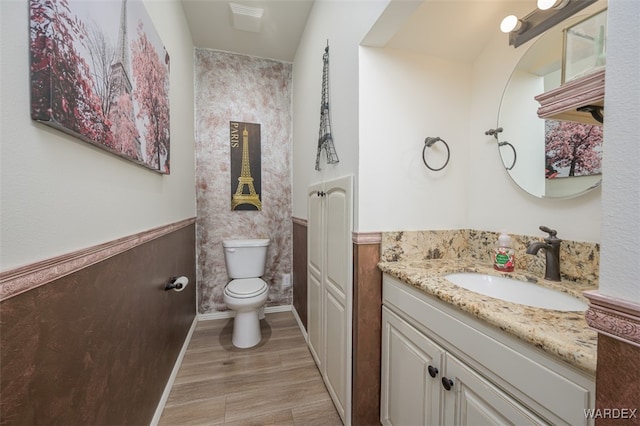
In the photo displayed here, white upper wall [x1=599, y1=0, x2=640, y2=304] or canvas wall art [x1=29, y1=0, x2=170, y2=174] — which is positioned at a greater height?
canvas wall art [x1=29, y1=0, x2=170, y2=174]

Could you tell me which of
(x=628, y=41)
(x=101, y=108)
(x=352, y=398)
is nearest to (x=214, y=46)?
(x=101, y=108)

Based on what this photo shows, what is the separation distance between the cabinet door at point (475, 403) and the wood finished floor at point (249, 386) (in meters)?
0.83

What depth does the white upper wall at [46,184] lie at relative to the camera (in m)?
0.50

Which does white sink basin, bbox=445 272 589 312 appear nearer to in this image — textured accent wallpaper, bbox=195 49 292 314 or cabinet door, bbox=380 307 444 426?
cabinet door, bbox=380 307 444 426

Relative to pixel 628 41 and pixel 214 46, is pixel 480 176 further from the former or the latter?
→ pixel 214 46

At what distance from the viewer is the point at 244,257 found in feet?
7.64

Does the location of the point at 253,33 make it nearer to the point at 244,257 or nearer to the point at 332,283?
the point at 244,257

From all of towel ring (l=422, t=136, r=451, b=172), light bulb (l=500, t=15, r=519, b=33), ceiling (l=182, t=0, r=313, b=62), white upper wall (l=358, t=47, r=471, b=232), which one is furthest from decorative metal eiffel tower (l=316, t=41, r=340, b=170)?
light bulb (l=500, t=15, r=519, b=33)

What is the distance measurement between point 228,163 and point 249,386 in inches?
75.9

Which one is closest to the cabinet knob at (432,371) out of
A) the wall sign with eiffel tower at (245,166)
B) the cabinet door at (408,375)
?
the cabinet door at (408,375)

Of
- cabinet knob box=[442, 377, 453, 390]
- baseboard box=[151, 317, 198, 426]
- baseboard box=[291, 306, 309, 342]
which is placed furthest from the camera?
baseboard box=[291, 306, 309, 342]

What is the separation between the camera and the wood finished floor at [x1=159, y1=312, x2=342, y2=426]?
4.51ft

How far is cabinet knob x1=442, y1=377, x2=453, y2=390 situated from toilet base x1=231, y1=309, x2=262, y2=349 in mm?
1577

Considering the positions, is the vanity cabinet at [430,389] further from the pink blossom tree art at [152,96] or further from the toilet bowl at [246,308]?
the pink blossom tree art at [152,96]
